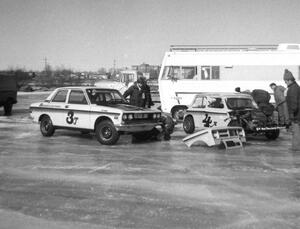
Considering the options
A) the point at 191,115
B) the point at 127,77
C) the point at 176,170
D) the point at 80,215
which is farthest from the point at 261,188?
the point at 127,77

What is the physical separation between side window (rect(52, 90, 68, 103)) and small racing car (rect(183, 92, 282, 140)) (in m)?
4.10

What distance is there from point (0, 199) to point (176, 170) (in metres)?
3.29

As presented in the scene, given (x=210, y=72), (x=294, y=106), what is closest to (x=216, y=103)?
(x=294, y=106)

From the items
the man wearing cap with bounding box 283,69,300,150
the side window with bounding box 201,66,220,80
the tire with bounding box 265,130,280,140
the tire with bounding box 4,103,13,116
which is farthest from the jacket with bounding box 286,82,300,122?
the tire with bounding box 4,103,13,116

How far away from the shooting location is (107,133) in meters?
11.1

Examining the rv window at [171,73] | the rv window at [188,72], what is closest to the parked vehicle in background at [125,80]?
the rv window at [171,73]

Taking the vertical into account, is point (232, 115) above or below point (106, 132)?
above

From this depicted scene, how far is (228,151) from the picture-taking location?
10133 millimetres

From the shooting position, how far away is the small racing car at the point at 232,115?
1169 cm

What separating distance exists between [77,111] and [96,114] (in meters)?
0.74

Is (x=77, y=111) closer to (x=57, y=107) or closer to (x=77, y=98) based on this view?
(x=77, y=98)

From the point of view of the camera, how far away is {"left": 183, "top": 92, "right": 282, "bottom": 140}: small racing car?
38.3ft

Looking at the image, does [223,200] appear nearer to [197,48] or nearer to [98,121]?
[98,121]

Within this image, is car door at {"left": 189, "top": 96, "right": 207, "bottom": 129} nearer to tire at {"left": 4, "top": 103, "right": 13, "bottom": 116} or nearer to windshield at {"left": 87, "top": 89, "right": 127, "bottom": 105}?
windshield at {"left": 87, "top": 89, "right": 127, "bottom": 105}
